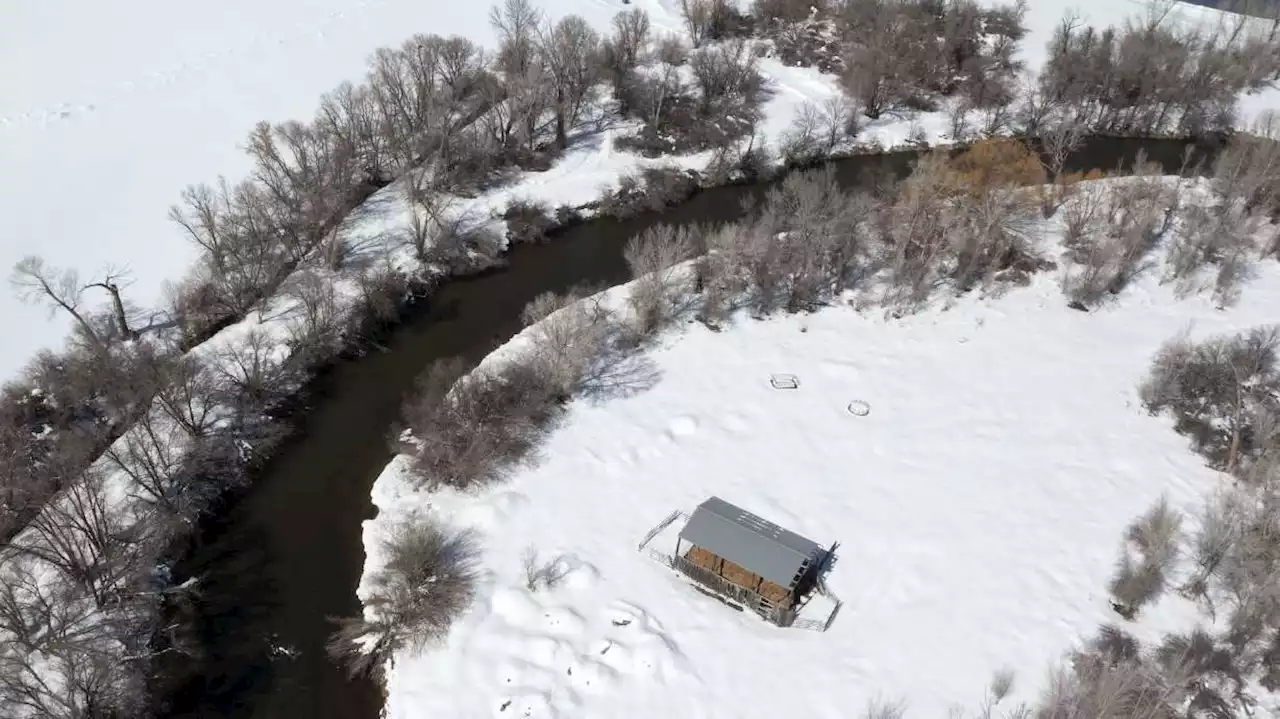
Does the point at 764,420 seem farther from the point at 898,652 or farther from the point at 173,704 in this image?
A: the point at 173,704

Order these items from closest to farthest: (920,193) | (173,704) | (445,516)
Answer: (173,704), (445,516), (920,193)

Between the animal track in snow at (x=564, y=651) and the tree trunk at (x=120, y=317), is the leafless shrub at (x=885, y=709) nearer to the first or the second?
the animal track in snow at (x=564, y=651)

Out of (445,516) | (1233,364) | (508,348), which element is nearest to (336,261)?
(508,348)

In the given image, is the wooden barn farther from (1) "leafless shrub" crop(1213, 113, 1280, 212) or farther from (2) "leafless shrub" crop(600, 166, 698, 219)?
(1) "leafless shrub" crop(1213, 113, 1280, 212)

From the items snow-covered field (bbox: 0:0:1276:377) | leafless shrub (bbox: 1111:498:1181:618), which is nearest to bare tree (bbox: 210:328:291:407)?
snow-covered field (bbox: 0:0:1276:377)

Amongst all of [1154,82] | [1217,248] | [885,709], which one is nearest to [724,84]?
[1154,82]

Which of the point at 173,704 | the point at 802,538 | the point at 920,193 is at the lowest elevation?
the point at 173,704

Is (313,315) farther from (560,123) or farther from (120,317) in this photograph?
(560,123)
